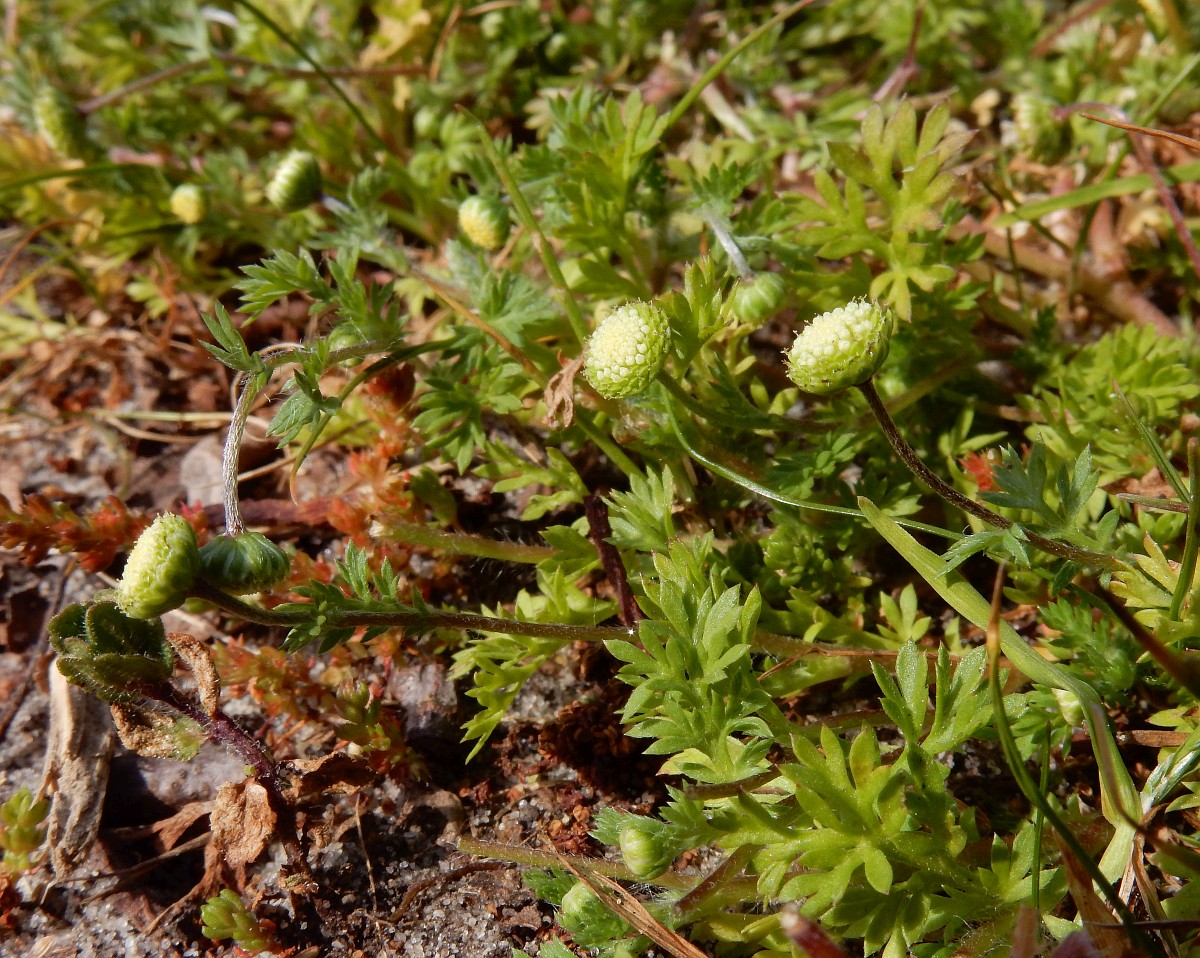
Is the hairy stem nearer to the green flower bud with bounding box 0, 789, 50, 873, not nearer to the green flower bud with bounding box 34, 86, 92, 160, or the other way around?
the green flower bud with bounding box 0, 789, 50, 873

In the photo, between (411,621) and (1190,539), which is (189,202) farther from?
(1190,539)

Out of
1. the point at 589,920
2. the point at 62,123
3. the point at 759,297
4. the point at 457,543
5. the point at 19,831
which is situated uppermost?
the point at 62,123

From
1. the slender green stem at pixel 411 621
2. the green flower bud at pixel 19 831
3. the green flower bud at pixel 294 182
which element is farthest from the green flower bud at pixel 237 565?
the green flower bud at pixel 294 182

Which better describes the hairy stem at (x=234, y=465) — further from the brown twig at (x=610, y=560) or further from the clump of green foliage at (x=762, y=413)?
the brown twig at (x=610, y=560)

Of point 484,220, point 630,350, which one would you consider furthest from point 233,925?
point 484,220

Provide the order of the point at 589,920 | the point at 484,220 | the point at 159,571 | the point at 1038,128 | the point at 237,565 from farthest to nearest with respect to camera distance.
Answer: the point at 1038,128 < the point at 484,220 < the point at 589,920 < the point at 237,565 < the point at 159,571

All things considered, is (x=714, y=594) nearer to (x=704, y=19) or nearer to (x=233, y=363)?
(x=233, y=363)

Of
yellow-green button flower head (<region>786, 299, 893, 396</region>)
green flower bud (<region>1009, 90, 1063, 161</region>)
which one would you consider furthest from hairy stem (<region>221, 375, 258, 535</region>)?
green flower bud (<region>1009, 90, 1063, 161</region>)
